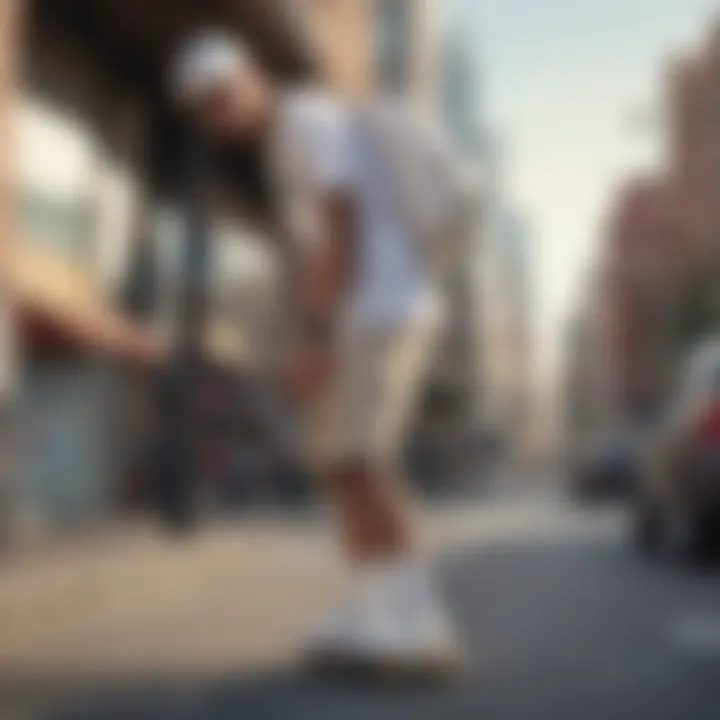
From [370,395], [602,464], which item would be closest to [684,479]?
[602,464]

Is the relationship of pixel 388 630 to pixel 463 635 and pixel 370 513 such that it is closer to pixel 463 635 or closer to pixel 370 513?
pixel 370 513

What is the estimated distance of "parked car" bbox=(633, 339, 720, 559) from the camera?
2695 mm

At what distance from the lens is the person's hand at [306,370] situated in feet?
6.39

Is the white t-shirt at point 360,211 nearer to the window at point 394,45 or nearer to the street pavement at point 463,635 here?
the window at point 394,45

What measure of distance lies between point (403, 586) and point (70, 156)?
1.50m

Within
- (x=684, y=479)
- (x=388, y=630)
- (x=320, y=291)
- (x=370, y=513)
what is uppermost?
(x=684, y=479)

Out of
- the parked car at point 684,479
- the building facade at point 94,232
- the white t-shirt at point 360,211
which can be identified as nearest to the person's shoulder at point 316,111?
the white t-shirt at point 360,211

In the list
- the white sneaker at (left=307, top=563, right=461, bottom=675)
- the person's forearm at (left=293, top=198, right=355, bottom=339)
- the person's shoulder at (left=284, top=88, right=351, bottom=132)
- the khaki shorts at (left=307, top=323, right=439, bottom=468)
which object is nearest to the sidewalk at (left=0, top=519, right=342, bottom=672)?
the white sneaker at (left=307, top=563, right=461, bottom=675)

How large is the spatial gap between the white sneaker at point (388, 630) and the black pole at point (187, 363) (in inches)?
13.0

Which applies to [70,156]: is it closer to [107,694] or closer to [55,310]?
[55,310]

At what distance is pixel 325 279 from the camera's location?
195 cm

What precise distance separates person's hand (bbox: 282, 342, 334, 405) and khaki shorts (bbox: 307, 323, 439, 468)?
0.04 feet

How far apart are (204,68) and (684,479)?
1181 millimetres

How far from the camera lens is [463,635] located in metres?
2.32
